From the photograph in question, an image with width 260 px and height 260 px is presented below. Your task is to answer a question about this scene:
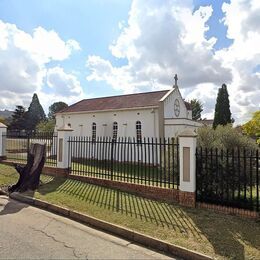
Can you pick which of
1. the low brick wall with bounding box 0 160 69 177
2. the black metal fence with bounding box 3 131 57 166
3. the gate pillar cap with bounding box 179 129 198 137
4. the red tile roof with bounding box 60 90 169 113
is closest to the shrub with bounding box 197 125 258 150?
the gate pillar cap with bounding box 179 129 198 137

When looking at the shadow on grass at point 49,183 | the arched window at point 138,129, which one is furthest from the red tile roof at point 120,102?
the shadow on grass at point 49,183

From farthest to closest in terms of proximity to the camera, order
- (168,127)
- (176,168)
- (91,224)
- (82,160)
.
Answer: (168,127) < (82,160) < (176,168) < (91,224)

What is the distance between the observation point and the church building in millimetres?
23047

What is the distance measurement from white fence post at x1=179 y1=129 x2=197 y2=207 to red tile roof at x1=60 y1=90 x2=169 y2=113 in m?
14.6

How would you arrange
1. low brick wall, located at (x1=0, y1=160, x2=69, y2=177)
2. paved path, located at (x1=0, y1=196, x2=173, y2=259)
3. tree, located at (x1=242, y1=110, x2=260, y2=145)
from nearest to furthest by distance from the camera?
paved path, located at (x1=0, y1=196, x2=173, y2=259)
low brick wall, located at (x1=0, y1=160, x2=69, y2=177)
tree, located at (x1=242, y1=110, x2=260, y2=145)

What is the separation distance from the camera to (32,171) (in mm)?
11117

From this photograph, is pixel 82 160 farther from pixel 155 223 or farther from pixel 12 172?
pixel 155 223

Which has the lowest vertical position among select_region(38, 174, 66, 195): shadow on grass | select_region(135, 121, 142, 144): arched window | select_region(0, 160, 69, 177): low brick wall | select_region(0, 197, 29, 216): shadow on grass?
select_region(0, 197, 29, 216): shadow on grass

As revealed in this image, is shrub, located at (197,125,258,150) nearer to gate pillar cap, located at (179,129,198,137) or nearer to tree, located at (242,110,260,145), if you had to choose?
gate pillar cap, located at (179,129,198,137)

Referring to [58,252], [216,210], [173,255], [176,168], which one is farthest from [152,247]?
[176,168]

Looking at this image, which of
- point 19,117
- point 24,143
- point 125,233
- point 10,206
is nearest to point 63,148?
point 10,206

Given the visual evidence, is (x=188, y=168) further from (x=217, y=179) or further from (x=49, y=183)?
(x=49, y=183)

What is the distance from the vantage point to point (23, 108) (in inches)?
2574

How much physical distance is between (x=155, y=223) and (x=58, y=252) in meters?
2.50
